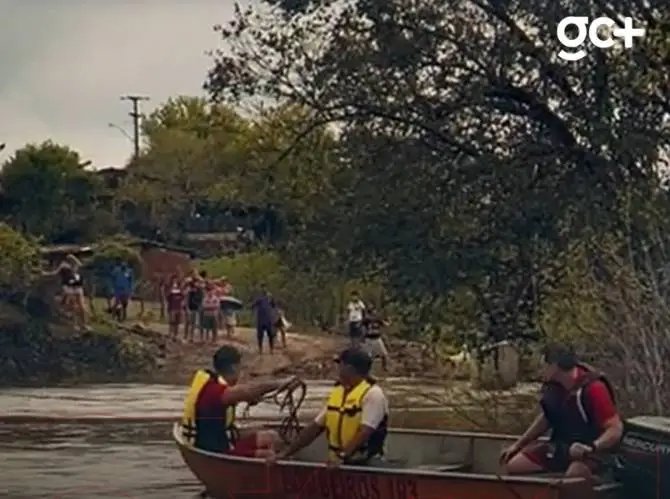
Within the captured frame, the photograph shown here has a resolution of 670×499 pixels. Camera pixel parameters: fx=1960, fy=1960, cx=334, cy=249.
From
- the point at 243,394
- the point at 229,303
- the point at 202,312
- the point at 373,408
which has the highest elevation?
the point at 229,303

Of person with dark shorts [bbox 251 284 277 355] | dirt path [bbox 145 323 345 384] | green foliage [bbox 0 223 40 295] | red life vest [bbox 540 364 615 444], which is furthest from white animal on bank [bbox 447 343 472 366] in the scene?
green foliage [bbox 0 223 40 295]

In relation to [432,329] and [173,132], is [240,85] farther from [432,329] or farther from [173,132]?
[173,132]

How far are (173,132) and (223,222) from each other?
20628mm

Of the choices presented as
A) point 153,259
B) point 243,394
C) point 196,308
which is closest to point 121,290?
point 196,308

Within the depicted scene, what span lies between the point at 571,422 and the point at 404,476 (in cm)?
154

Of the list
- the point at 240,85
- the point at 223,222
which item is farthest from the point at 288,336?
the point at 223,222

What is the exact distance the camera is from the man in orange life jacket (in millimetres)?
15211

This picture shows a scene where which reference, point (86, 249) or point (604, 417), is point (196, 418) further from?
point (86, 249)

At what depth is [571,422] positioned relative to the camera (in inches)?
616

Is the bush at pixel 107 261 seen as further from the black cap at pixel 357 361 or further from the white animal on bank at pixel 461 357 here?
the black cap at pixel 357 361

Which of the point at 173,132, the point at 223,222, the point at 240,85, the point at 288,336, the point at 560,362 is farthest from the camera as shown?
the point at 173,132

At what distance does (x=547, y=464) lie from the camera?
1605 centimetres

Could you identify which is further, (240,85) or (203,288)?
(203,288)

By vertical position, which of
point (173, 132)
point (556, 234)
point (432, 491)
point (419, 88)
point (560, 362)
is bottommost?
point (432, 491)
